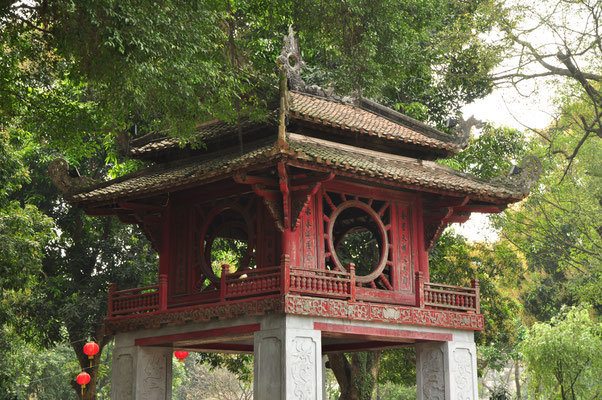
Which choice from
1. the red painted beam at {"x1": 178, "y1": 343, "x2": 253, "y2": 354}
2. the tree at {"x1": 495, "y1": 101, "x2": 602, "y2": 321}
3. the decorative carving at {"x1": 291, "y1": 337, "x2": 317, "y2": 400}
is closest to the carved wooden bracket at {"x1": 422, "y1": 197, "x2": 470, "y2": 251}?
the decorative carving at {"x1": 291, "y1": 337, "x2": 317, "y2": 400}

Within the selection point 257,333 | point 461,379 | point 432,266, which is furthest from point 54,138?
point 432,266

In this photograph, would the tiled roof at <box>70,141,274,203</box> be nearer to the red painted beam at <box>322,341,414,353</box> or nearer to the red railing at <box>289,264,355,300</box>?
the red railing at <box>289,264,355,300</box>

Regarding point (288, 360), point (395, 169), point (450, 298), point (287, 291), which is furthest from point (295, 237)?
point (450, 298)

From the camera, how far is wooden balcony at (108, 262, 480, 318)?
41.7 ft

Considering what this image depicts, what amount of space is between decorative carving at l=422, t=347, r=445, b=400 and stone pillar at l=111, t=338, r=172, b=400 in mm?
5072

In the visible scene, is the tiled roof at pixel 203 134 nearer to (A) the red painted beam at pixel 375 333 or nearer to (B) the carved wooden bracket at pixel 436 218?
(B) the carved wooden bracket at pixel 436 218

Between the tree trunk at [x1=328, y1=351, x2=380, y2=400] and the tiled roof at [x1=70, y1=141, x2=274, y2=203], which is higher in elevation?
the tiled roof at [x1=70, y1=141, x2=274, y2=203]

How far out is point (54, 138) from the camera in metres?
14.0

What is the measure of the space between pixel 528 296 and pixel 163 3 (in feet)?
99.4

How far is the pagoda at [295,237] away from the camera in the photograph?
41.4 ft

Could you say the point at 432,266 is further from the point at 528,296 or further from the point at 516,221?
the point at 528,296

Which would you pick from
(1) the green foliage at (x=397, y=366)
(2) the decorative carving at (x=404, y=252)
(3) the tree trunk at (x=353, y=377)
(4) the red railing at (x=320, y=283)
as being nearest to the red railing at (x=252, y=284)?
(4) the red railing at (x=320, y=283)

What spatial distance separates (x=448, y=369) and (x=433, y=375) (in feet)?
1.23

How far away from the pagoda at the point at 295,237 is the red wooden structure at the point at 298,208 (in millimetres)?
29
